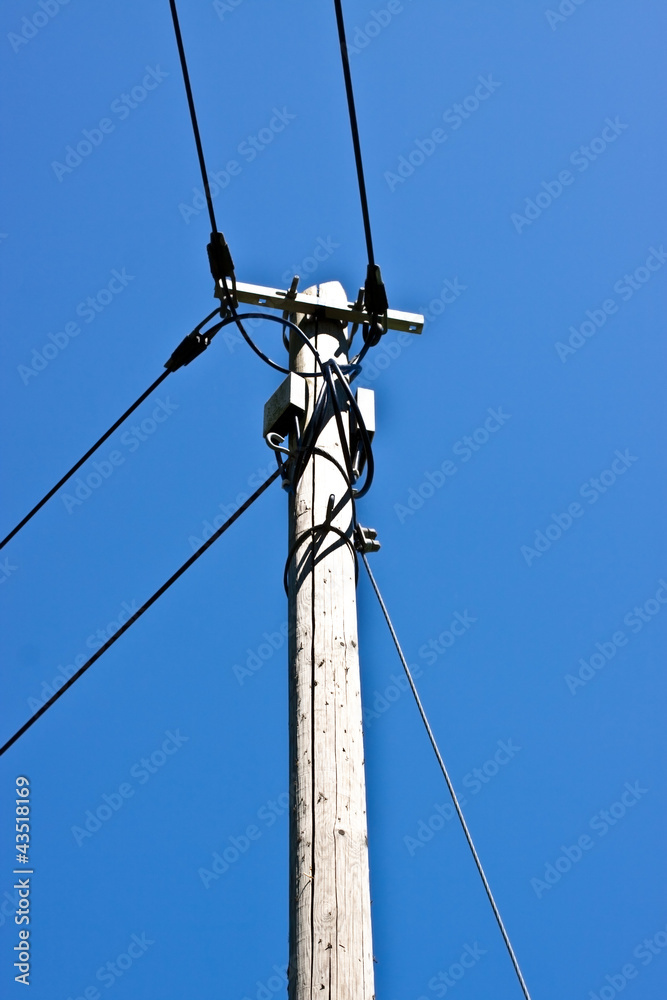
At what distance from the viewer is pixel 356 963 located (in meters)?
2.82

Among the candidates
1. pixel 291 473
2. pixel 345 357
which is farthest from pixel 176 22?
pixel 291 473

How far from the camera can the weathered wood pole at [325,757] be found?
9.27 feet

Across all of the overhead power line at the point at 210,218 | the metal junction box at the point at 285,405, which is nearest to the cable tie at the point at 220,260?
the overhead power line at the point at 210,218

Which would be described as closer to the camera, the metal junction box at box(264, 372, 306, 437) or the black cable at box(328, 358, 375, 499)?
the black cable at box(328, 358, 375, 499)

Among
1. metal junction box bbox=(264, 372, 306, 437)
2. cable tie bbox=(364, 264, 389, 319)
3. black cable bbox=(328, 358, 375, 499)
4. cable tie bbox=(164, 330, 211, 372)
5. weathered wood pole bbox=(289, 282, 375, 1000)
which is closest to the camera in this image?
weathered wood pole bbox=(289, 282, 375, 1000)

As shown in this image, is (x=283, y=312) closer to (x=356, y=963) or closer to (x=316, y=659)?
(x=316, y=659)

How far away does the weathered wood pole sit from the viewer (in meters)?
2.82

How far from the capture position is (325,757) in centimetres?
308

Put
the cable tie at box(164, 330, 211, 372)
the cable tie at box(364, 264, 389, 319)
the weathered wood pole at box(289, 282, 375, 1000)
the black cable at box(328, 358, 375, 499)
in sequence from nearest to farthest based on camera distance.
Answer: the weathered wood pole at box(289, 282, 375, 1000) < the black cable at box(328, 358, 375, 499) < the cable tie at box(364, 264, 389, 319) < the cable tie at box(164, 330, 211, 372)

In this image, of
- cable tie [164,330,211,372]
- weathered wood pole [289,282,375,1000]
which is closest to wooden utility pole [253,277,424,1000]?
weathered wood pole [289,282,375,1000]

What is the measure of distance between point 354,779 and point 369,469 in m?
1.17

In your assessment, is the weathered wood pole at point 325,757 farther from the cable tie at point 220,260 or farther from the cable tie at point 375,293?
the cable tie at point 220,260

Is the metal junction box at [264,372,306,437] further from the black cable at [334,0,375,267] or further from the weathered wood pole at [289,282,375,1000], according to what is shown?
the black cable at [334,0,375,267]

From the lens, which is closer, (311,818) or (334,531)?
(311,818)
